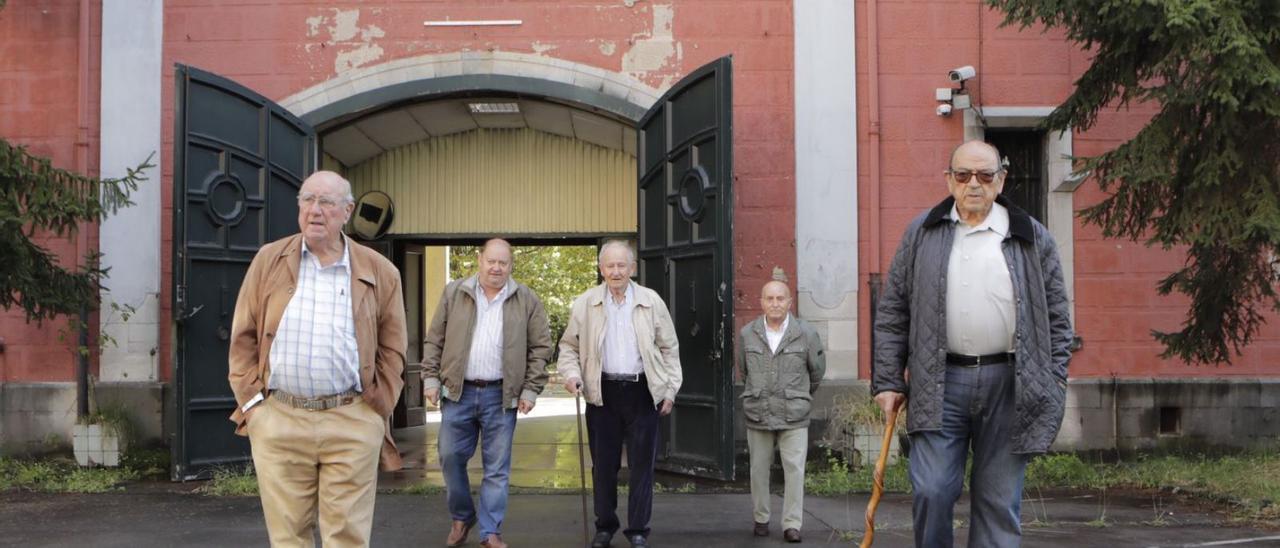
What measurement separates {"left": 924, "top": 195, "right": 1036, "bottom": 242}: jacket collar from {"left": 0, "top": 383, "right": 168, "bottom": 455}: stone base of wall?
7844mm

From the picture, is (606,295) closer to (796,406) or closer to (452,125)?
(796,406)

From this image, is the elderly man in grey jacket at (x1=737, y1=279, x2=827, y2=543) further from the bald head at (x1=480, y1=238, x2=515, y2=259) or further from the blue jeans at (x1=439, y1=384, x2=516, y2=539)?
the bald head at (x1=480, y1=238, x2=515, y2=259)

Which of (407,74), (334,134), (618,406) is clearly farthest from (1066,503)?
(334,134)

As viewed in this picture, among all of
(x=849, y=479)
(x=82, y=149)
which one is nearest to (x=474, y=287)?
(x=849, y=479)

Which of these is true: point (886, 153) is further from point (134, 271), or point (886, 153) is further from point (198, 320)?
A: point (134, 271)

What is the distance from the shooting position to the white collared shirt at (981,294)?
4484 millimetres

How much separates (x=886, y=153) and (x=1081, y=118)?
227 centimetres

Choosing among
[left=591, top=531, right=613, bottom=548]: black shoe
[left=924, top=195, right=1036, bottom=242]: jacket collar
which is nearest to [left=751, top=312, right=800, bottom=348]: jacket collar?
[left=591, top=531, right=613, bottom=548]: black shoe

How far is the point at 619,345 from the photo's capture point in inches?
268

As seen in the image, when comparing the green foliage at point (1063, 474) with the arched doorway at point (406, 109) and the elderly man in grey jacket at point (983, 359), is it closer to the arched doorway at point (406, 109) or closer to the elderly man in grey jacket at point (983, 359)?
the arched doorway at point (406, 109)

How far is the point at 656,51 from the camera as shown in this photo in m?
10.6

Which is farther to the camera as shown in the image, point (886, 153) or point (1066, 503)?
point (886, 153)

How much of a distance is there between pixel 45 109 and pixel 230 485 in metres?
3.99

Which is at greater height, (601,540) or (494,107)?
(494,107)
